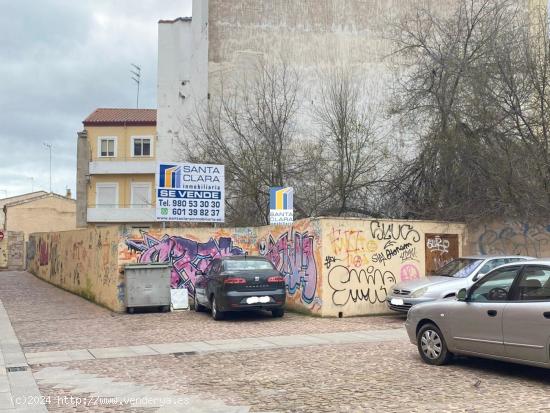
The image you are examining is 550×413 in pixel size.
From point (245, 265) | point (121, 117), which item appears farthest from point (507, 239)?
point (121, 117)

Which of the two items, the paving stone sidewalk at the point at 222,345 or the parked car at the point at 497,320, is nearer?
the parked car at the point at 497,320

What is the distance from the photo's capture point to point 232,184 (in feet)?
78.2

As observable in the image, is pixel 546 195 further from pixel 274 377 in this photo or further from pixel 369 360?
pixel 274 377

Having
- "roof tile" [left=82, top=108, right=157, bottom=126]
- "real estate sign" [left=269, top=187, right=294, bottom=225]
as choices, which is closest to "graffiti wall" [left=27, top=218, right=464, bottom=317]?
"real estate sign" [left=269, top=187, right=294, bottom=225]

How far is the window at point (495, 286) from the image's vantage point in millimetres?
7898

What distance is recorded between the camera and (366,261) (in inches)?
602

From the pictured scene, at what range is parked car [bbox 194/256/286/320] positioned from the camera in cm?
1395

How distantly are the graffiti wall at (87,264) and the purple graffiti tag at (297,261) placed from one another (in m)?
4.44

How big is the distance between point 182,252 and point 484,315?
11140mm

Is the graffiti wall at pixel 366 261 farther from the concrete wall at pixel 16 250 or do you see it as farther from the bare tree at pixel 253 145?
the concrete wall at pixel 16 250

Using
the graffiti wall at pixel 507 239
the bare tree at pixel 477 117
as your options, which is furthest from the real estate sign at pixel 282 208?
the graffiti wall at pixel 507 239

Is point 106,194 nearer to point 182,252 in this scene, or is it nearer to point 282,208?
point 182,252

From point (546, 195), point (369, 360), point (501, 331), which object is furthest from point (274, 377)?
point (546, 195)

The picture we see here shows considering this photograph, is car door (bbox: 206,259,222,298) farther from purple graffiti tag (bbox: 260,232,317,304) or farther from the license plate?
purple graffiti tag (bbox: 260,232,317,304)
